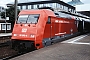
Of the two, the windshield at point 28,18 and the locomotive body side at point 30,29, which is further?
the windshield at point 28,18

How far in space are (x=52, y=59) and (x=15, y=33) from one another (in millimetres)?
5072

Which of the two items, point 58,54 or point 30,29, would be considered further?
point 30,29

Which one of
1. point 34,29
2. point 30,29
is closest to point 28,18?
point 30,29

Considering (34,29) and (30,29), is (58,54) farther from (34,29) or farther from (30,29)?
(30,29)

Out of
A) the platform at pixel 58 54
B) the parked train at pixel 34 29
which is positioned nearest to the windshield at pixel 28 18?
the parked train at pixel 34 29

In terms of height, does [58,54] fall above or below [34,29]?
below

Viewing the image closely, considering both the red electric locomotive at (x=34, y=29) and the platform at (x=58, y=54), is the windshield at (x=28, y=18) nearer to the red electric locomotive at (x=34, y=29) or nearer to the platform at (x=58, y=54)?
the red electric locomotive at (x=34, y=29)

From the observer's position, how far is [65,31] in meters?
17.6

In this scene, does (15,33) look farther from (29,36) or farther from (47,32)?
(47,32)

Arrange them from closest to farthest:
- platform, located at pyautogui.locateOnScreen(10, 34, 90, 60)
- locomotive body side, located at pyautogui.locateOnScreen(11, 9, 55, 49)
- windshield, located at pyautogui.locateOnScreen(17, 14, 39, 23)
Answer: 1. platform, located at pyautogui.locateOnScreen(10, 34, 90, 60)
2. locomotive body side, located at pyautogui.locateOnScreen(11, 9, 55, 49)
3. windshield, located at pyautogui.locateOnScreen(17, 14, 39, 23)

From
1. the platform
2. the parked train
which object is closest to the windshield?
the parked train

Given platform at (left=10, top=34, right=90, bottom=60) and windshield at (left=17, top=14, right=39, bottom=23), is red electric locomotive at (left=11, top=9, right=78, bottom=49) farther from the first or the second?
platform at (left=10, top=34, right=90, bottom=60)

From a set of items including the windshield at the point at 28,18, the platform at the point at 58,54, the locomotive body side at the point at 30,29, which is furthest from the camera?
the windshield at the point at 28,18

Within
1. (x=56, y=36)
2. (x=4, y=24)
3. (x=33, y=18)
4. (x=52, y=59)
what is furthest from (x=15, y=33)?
(x=4, y=24)
